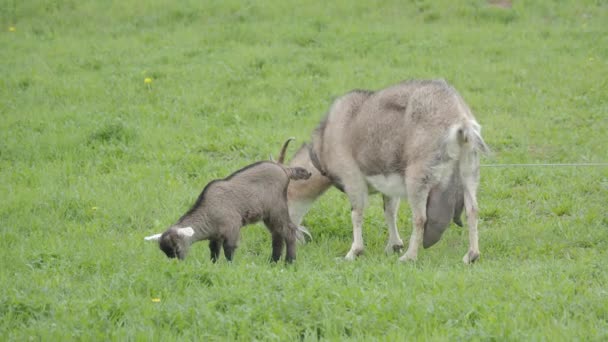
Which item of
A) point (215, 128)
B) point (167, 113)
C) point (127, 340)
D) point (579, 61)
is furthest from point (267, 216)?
point (579, 61)

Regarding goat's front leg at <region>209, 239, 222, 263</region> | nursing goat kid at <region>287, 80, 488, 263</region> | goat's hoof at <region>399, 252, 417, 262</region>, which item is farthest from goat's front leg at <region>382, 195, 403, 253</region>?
goat's front leg at <region>209, 239, 222, 263</region>

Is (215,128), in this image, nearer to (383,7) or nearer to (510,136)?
(510,136)

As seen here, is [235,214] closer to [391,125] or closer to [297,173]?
[297,173]

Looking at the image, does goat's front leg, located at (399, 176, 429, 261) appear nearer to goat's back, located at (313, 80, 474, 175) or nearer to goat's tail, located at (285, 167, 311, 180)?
goat's back, located at (313, 80, 474, 175)

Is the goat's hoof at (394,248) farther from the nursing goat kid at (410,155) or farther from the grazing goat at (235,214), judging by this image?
→ the grazing goat at (235,214)

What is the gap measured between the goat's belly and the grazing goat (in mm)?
856

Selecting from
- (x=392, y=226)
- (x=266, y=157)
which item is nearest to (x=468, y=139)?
(x=392, y=226)

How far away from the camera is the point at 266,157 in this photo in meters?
11.3

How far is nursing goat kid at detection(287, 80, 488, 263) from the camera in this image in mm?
7707

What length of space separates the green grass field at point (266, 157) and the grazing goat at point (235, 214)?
0.81ft

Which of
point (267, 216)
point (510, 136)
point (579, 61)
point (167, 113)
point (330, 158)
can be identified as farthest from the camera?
point (579, 61)

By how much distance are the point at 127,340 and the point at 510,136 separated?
7.43 metres

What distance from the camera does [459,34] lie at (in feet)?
52.8

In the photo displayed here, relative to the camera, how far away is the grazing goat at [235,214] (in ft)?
24.6
